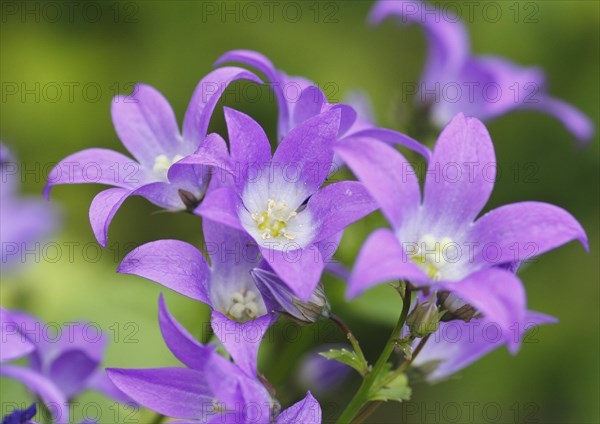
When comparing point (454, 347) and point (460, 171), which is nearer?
point (460, 171)

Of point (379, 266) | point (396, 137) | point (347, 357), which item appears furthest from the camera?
point (396, 137)

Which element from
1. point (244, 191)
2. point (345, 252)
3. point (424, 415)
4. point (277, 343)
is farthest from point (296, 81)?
point (424, 415)

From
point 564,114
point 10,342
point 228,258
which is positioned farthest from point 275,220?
point 564,114

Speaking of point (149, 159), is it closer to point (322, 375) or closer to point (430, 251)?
point (430, 251)

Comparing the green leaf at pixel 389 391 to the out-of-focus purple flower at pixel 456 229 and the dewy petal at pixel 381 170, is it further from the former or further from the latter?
the dewy petal at pixel 381 170

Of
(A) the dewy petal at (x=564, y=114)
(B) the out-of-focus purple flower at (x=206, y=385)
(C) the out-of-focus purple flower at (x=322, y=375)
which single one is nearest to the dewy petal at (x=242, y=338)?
(B) the out-of-focus purple flower at (x=206, y=385)

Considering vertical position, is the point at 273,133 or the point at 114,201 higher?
the point at 114,201
